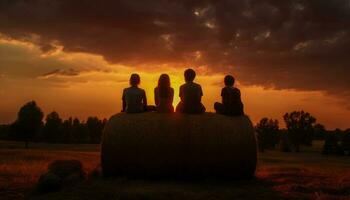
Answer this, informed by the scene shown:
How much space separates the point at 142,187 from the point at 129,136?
1.78 metres

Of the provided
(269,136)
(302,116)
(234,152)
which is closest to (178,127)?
(234,152)

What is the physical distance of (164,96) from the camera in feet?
43.8

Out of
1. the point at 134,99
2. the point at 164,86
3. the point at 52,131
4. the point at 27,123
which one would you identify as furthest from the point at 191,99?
the point at 52,131

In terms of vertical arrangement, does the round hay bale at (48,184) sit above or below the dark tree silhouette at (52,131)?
below

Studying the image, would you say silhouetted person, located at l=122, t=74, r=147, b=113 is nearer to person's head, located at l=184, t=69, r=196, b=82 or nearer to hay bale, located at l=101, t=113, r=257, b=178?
hay bale, located at l=101, t=113, r=257, b=178

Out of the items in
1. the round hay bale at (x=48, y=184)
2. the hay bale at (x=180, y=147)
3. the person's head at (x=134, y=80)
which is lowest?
the round hay bale at (x=48, y=184)

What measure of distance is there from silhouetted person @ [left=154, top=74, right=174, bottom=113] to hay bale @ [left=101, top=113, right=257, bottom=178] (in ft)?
1.31

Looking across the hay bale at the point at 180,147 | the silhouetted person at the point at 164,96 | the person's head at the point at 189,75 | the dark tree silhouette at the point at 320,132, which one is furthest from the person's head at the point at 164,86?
the dark tree silhouette at the point at 320,132

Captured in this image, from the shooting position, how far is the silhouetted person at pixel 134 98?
1377 centimetres

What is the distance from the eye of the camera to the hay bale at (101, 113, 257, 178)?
40.8ft

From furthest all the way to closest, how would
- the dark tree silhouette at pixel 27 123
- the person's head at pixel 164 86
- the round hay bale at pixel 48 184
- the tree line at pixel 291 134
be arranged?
the tree line at pixel 291 134
the dark tree silhouette at pixel 27 123
the person's head at pixel 164 86
the round hay bale at pixel 48 184

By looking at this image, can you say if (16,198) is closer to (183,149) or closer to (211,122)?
(183,149)

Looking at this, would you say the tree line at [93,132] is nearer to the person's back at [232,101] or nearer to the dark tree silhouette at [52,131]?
the dark tree silhouette at [52,131]

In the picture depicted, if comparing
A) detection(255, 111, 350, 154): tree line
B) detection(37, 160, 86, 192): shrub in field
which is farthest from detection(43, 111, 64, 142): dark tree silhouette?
detection(37, 160, 86, 192): shrub in field
